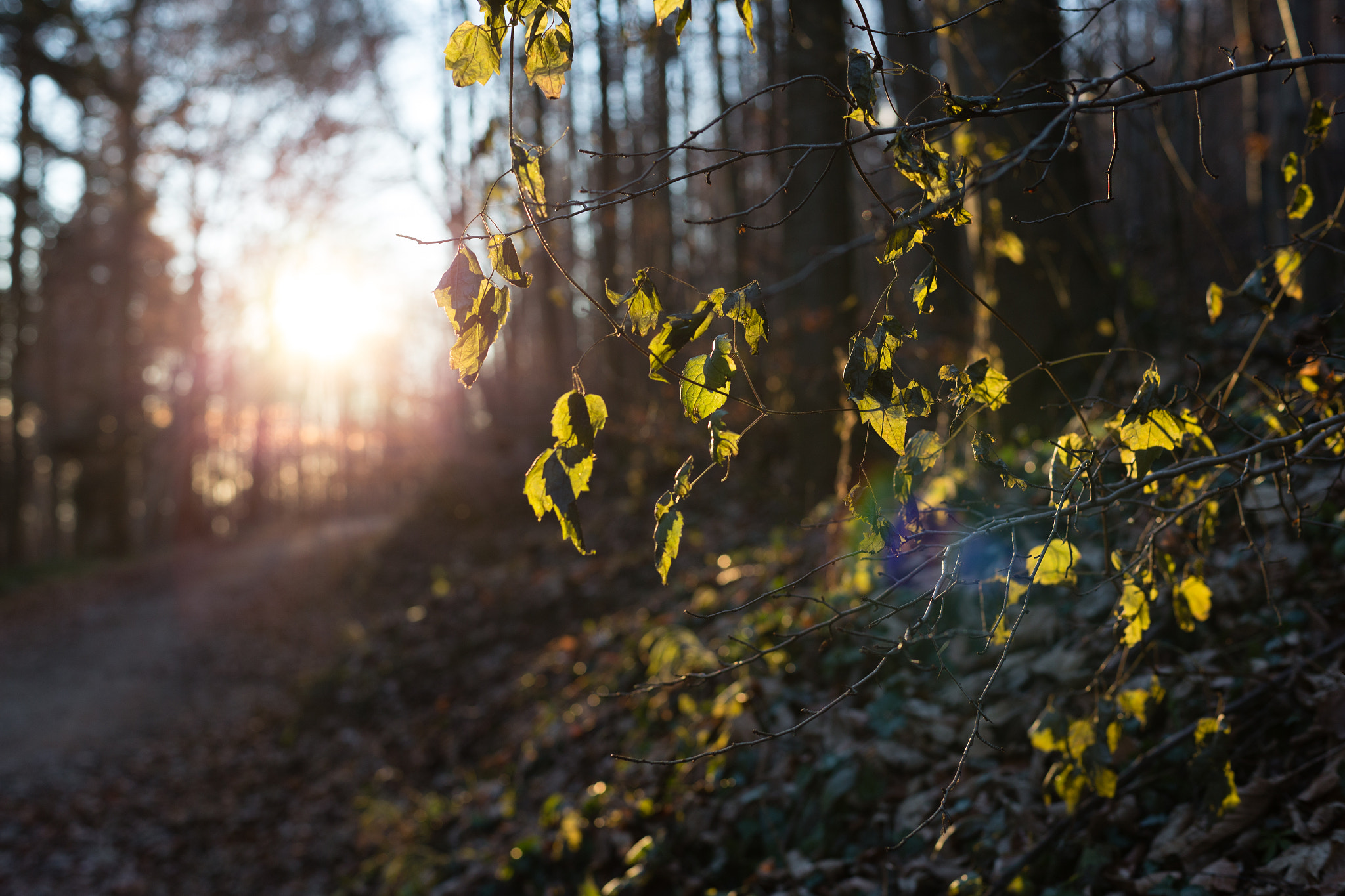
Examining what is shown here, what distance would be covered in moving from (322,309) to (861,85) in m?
25.3

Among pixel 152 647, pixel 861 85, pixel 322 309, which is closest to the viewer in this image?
pixel 861 85

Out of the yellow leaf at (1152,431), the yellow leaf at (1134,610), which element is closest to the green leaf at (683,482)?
the yellow leaf at (1152,431)

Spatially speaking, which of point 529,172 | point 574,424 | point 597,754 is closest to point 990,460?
point 574,424

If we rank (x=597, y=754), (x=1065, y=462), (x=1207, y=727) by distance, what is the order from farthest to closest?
1. (x=597, y=754)
2. (x=1207, y=727)
3. (x=1065, y=462)

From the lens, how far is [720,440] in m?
1.57

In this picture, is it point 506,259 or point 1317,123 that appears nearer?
point 506,259

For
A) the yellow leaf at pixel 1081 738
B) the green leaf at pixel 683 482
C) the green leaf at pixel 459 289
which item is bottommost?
the yellow leaf at pixel 1081 738

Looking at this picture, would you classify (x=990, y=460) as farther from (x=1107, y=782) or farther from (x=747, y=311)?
(x=1107, y=782)

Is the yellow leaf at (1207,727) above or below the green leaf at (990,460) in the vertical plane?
below

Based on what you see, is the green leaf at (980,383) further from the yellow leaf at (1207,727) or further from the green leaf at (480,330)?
the yellow leaf at (1207,727)

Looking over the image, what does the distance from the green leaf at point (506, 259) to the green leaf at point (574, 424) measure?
8.8 inches

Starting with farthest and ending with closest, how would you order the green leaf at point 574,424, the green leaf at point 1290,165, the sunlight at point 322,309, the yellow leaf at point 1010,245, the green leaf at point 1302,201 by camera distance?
the sunlight at point 322,309, the yellow leaf at point 1010,245, the green leaf at point 1302,201, the green leaf at point 1290,165, the green leaf at point 574,424

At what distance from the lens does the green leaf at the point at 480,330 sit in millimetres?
1393

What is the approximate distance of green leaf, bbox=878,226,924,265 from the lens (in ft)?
4.75
